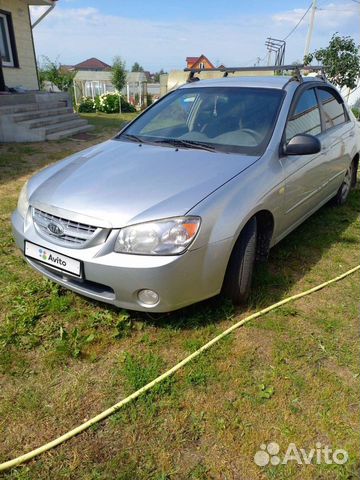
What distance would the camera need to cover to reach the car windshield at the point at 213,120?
9.53 ft

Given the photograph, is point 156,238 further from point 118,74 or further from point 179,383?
point 118,74

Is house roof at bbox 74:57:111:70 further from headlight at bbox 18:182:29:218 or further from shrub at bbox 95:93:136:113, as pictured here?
headlight at bbox 18:182:29:218

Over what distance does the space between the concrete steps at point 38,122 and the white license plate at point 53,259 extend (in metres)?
7.12

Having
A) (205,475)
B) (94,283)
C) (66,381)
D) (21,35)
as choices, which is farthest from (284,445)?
(21,35)

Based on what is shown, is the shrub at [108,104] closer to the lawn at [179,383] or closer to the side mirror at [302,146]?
the lawn at [179,383]

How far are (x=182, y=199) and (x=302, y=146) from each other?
1137 mm

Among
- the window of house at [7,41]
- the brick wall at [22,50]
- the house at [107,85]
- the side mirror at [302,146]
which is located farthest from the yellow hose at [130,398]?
the house at [107,85]

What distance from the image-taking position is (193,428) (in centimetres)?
186

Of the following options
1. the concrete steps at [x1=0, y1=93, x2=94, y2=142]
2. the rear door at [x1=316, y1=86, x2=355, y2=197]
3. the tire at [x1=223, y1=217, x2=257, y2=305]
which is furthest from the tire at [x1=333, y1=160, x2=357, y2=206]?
the concrete steps at [x1=0, y1=93, x2=94, y2=142]

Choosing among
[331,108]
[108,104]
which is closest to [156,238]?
[331,108]

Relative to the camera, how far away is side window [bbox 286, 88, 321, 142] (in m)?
3.09

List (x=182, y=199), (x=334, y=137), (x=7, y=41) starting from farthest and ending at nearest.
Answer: (x=7, y=41), (x=334, y=137), (x=182, y=199)

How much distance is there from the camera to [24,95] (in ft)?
30.8

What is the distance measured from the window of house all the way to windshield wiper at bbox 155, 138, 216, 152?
945cm
